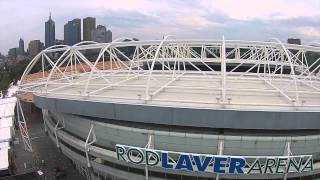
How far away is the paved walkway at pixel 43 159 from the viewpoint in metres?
50.2

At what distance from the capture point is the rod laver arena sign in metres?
29.2

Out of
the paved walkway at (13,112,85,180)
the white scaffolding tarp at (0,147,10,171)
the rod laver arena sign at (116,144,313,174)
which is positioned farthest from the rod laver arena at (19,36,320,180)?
the paved walkway at (13,112,85,180)

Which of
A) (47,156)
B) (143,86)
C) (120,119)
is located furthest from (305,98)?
(47,156)

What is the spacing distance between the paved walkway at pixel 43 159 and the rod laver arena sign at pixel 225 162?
1877 cm

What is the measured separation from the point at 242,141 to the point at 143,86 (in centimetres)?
1135

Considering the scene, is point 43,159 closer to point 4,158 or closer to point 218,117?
point 4,158

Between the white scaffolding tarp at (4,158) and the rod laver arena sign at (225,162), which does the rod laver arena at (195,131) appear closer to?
the rod laver arena sign at (225,162)

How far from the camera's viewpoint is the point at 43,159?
55812mm

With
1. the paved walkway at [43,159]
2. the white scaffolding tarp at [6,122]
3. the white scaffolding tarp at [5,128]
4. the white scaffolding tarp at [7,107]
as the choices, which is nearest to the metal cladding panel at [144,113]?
the paved walkway at [43,159]

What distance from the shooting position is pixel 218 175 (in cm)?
3119

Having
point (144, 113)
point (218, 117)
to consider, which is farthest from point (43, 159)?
point (218, 117)

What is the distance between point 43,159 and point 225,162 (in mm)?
34342

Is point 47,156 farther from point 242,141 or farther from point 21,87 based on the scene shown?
point 242,141

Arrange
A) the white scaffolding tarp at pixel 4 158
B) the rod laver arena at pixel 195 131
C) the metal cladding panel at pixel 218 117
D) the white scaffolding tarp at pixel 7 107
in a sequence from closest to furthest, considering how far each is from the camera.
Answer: the metal cladding panel at pixel 218 117 → the rod laver arena at pixel 195 131 → the white scaffolding tarp at pixel 4 158 → the white scaffolding tarp at pixel 7 107
